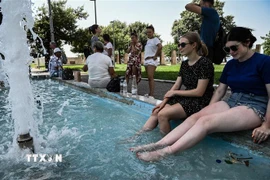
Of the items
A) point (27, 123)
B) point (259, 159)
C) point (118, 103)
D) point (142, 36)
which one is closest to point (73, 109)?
point (118, 103)

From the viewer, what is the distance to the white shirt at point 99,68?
18.8ft

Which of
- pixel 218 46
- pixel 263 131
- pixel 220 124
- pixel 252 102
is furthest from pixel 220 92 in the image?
pixel 218 46

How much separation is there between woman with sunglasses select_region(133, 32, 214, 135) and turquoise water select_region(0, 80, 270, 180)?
12.3 inches

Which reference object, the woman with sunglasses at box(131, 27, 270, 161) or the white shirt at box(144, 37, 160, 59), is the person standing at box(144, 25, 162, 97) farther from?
the woman with sunglasses at box(131, 27, 270, 161)

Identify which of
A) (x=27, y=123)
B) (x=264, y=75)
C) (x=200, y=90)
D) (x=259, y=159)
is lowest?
(x=259, y=159)

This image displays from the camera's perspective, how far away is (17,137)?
9.07 feet

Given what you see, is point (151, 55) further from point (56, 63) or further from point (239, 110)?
point (56, 63)

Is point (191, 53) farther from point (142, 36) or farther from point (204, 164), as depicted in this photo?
point (142, 36)

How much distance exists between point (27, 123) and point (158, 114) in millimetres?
1685

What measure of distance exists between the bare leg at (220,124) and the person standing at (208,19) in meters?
2.01

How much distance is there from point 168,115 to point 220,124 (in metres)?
0.75

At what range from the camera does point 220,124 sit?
235 cm

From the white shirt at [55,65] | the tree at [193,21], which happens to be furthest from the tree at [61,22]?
the tree at [193,21]

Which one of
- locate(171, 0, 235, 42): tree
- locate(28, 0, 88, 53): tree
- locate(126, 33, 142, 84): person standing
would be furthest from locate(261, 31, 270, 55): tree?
locate(126, 33, 142, 84): person standing
